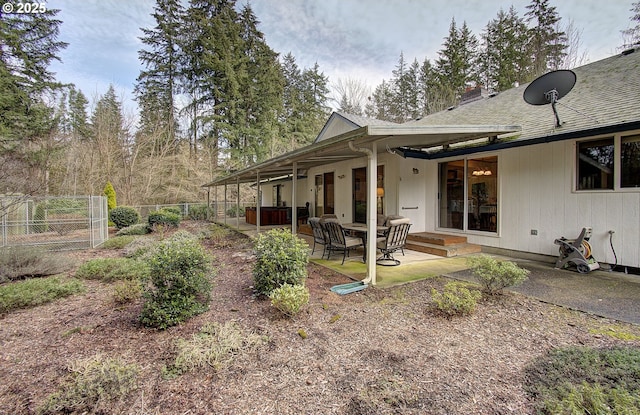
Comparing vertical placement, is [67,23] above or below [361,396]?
above

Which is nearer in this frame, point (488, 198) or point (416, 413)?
point (416, 413)

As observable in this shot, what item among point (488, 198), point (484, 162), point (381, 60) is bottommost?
point (488, 198)

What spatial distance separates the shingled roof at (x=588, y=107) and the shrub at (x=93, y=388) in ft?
24.4

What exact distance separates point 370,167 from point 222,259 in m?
4.74

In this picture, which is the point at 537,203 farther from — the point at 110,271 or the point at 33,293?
the point at 33,293

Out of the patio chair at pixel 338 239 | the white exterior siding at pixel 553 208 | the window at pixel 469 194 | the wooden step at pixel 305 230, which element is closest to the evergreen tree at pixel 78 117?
the wooden step at pixel 305 230

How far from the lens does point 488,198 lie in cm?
701

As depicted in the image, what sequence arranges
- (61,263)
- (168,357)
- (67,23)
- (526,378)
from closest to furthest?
(526,378), (168,357), (61,263), (67,23)

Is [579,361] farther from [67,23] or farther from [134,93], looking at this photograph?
[134,93]

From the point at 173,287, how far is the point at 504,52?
69.8ft

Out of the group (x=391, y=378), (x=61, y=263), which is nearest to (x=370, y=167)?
(x=391, y=378)

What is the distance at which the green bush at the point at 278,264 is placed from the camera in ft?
13.3

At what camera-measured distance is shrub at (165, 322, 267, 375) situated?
97.0 inches

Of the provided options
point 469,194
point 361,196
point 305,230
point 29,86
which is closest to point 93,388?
point 361,196
